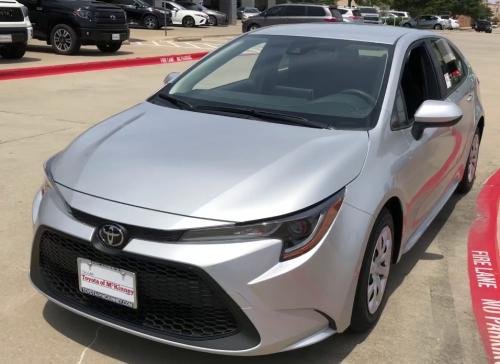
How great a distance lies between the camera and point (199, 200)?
8.48 feet

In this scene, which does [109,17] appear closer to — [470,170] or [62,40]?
[62,40]

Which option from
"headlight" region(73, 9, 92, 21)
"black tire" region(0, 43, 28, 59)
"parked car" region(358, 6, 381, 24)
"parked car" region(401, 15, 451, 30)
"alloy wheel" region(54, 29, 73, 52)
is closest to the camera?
"black tire" region(0, 43, 28, 59)

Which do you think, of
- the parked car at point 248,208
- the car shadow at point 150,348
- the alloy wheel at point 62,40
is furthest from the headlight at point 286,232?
the alloy wheel at point 62,40

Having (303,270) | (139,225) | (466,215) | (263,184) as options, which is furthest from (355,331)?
(466,215)

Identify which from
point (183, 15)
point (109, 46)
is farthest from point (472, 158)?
point (183, 15)

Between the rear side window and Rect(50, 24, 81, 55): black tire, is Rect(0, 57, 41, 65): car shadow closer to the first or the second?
Rect(50, 24, 81, 55): black tire

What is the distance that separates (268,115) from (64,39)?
45.3ft

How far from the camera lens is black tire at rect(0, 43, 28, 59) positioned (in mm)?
13937

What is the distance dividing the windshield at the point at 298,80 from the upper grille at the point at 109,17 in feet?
40.2

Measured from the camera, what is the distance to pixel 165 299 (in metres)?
2.57

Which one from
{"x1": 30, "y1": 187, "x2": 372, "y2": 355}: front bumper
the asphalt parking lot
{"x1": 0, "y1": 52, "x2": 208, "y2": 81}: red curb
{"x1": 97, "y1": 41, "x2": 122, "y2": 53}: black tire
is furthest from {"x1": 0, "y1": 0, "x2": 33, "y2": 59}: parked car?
{"x1": 30, "y1": 187, "x2": 372, "y2": 355}: front bumper

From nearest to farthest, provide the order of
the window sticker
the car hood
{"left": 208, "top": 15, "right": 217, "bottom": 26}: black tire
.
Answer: the car hood, the window sticker, {"left": 208, "top": 15, "right": 217, "bottom": 26}: black tire

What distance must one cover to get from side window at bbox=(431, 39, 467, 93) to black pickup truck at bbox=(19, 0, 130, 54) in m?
12.1

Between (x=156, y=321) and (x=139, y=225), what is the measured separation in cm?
44
